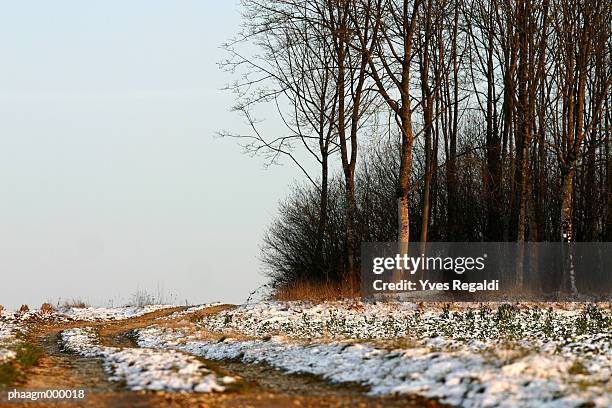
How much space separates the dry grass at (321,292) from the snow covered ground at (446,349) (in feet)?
12.9

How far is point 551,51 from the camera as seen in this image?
98.1 ft

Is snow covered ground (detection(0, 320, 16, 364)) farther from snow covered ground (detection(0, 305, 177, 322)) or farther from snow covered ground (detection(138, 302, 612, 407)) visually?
snow covered ground (detection(138, 302, 612, 407))

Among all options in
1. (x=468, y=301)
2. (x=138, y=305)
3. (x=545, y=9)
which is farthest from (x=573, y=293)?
(x=138, y=305)

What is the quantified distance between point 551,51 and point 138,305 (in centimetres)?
2092

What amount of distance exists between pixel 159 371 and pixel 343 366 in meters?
2.64

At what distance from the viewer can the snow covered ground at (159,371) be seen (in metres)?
10.5

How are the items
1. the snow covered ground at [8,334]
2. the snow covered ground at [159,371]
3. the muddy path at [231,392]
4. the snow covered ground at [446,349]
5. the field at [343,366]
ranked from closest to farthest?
the snow covered ground at [446,349] < the field at [343,366] < the muddy path at [231,392] < the snow covered ground at [159,371] < the snow covered ground at [8,334]

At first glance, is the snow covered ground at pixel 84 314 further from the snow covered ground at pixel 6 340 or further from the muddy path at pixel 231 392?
Result: the muddy path at pixel 231 392

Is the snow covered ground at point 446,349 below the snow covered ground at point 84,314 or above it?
above

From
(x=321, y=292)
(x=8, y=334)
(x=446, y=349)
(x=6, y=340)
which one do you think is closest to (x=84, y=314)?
(x=321, y=292)

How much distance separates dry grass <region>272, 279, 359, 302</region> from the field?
760 centimetres

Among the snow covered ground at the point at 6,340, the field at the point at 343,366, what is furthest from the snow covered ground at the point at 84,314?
the field at the point at 343,366

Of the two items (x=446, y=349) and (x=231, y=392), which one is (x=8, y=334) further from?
(x=446, y=349)

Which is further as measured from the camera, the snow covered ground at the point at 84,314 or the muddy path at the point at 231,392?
the snow covered ground at the point at 84,314
